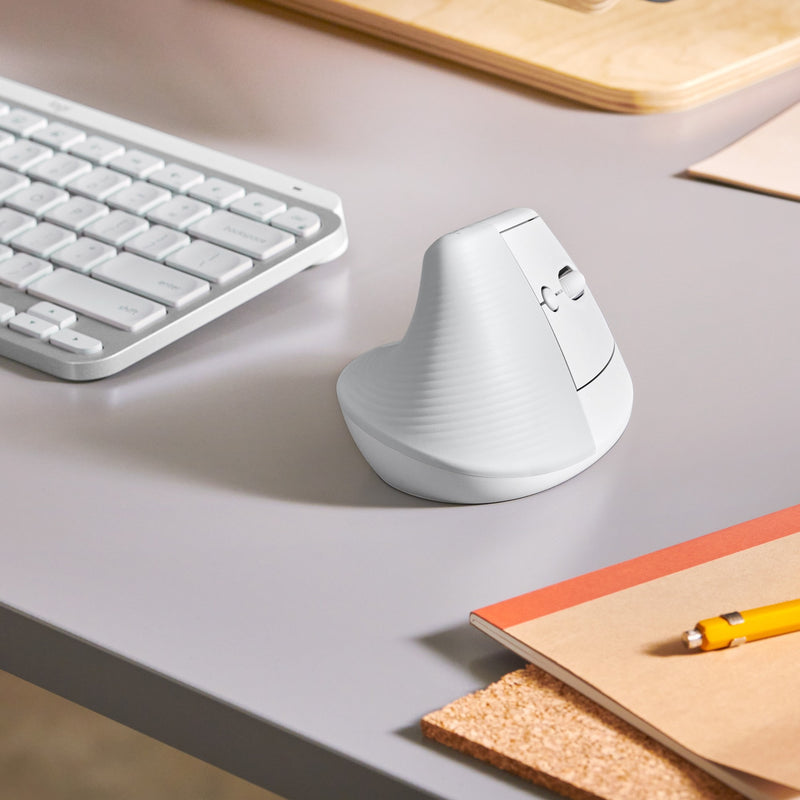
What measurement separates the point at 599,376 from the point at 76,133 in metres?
0.37

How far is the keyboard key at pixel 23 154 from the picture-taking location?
2.24ft

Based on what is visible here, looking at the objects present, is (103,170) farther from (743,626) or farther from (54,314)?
(743,626)

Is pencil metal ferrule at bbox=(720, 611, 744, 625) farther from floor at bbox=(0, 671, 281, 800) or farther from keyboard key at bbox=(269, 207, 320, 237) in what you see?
floor at bbox=(0, 671, 281, 800)

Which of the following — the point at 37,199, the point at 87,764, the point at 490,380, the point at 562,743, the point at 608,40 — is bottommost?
the point at 87,764

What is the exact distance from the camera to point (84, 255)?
61cm

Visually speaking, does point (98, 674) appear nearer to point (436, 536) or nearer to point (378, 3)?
point (436, 536)

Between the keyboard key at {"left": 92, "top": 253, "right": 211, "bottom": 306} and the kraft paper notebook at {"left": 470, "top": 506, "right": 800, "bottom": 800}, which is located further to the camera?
the keyboard key at {"left": 92, "top": 253, "right": 211, "bottom": 306}

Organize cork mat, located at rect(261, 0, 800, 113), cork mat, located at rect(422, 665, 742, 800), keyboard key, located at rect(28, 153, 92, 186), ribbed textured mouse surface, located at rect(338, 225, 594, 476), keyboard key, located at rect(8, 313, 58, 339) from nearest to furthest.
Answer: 1. cork mat, located at rect(422, 665, 742, 800)
2. ribbed textured mouse surface, located at rect(338, 225, 594, 476)
3. keyboard key, located at rect(8, 313, 58, 339)
4. keyboard key, located at rect(28, 153, 92, 186)
5. cork mat, located at rect(261, 0, 800, 113)

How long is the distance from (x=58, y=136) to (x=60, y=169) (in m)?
0.04

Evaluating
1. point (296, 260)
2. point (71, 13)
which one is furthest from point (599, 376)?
point (71, 13)

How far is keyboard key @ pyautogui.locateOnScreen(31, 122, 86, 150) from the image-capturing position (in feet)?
Result: 2.30

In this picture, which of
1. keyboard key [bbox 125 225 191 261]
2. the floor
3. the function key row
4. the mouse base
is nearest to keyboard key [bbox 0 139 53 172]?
the function key row

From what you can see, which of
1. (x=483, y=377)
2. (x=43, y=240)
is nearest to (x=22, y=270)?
(x=43, y=240)

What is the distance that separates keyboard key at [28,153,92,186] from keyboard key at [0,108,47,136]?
1.6 inches
